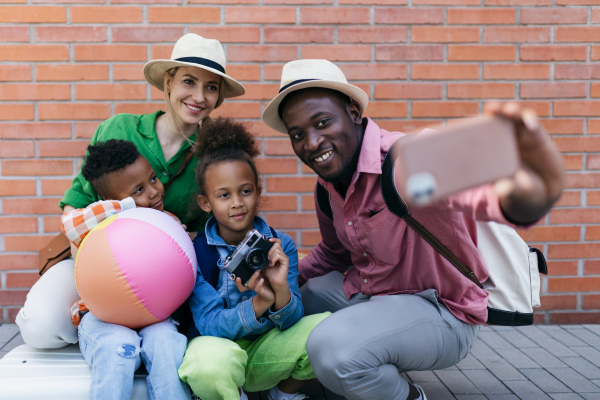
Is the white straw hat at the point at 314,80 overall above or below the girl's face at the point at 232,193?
above

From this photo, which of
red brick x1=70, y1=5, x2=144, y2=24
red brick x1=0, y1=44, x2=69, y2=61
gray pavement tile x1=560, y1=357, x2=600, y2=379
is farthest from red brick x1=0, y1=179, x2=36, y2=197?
gray pavement tile x1=560, y1=357, x2=600, y2=379

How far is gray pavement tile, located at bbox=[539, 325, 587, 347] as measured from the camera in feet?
10.9

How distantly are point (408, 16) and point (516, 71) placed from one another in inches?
33.7

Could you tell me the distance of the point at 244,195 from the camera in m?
2.41

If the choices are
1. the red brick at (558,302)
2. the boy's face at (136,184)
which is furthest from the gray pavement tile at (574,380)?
the boy's face at (136,184)

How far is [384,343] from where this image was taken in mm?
2062

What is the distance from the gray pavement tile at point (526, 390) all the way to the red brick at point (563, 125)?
5.77 ft

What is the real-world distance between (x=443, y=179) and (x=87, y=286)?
5.19 ft

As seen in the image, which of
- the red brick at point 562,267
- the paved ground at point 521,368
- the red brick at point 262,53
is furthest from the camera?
the red brick at point 562,267

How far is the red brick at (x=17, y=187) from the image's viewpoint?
339cm

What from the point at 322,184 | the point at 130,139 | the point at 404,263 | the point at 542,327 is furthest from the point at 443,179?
the point at 542,327

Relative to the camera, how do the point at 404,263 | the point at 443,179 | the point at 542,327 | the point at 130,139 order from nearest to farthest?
the point at 443,179 < the point at 404,263 < the point at 130,139 < the point at 542,327

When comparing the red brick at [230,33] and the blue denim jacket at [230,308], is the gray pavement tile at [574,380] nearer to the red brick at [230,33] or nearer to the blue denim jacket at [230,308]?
the blue denim jacket at [230,308]

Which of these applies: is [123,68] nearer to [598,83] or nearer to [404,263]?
[404,263]
